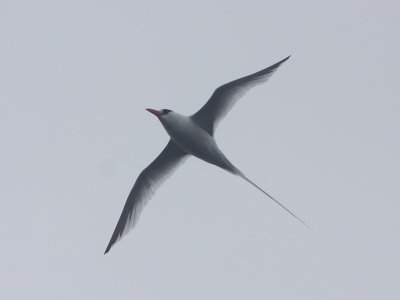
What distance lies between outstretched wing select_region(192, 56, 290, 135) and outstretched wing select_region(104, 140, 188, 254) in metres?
1.32

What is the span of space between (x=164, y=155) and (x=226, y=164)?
79.1 inches

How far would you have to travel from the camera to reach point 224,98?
1314 centimetres

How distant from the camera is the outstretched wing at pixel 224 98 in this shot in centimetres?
1261

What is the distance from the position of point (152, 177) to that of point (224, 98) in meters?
2.66

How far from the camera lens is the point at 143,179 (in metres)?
14.9

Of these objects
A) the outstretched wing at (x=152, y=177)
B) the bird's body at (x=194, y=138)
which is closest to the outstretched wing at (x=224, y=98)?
the bird's body at (x=194, y=138)

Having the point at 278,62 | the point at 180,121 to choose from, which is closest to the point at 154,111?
the point at 180,121

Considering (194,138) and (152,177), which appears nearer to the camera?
(194,138)

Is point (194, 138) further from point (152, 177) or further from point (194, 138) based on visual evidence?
point (152, 177)

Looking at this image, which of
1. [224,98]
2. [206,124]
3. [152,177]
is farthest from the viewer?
[152,177]

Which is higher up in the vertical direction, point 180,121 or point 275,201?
point 180,121

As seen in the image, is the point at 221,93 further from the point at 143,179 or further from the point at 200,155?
the point at 143,179

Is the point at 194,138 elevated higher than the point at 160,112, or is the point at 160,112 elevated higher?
the point at 160,112

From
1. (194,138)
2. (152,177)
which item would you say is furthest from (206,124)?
(152,177)
